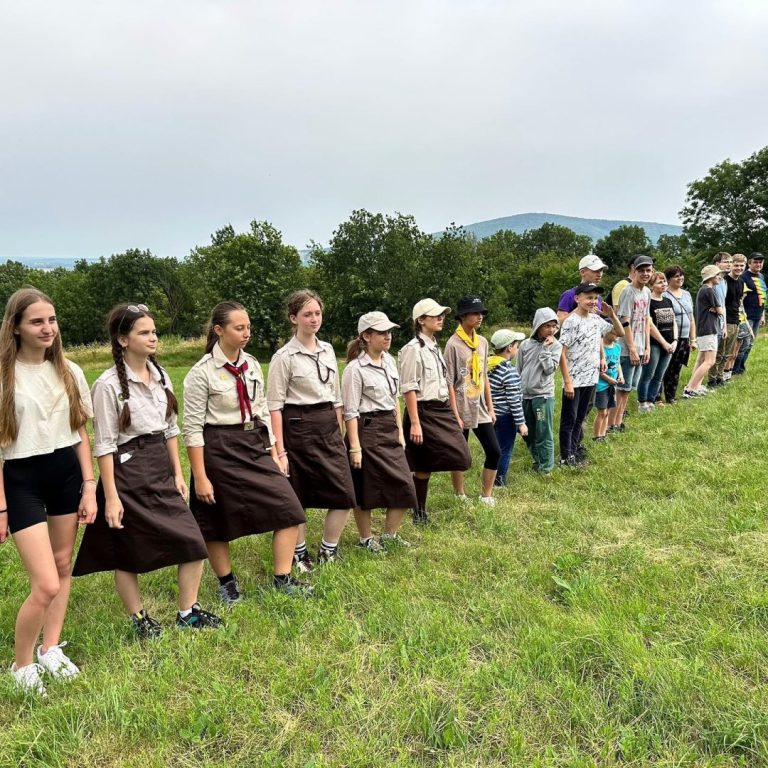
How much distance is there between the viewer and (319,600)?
153 inches

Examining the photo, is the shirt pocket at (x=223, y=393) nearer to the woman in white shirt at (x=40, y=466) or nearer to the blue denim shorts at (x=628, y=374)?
the woman in white shirt at (x=40, y=466)

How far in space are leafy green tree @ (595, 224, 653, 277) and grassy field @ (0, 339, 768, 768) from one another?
6526cm

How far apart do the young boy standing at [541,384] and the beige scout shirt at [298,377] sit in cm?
325

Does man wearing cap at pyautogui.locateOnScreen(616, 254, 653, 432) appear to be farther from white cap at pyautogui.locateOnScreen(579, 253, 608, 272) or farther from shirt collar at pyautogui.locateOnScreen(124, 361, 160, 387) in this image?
shirt collar at pyautogui.locateOnScreen(124, 361, 160, 387)

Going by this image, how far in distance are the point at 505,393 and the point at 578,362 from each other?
125 cm

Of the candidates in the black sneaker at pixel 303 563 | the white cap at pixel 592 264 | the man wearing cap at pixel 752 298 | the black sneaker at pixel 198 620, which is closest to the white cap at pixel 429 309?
the black sneaker at pixel 303 563

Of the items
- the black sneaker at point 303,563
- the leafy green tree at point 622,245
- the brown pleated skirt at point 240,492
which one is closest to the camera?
the brown pleated skirt at point 240,492

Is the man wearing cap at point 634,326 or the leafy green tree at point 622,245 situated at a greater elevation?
the leafy green tree at point 622,245

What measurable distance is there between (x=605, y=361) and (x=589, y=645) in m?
5.34

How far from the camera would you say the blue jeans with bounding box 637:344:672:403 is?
29.0ft

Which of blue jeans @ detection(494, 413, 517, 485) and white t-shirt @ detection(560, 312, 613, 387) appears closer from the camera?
blue jeans @ detection(494, 413, 517, 485)

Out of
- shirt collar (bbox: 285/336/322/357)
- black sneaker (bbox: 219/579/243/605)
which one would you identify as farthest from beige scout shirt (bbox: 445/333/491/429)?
black sneaker (bbox: 219/579/243/605)

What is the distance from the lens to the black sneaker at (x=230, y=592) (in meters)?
4.06

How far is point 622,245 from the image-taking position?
217ft
